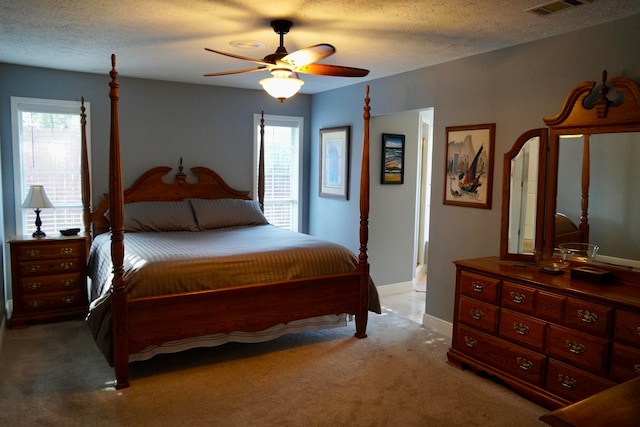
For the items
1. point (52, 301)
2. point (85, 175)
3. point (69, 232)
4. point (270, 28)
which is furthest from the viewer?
point (85, 175)

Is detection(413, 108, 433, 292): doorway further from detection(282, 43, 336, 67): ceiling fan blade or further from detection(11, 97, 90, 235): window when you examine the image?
detection(11, 97, 90, 235): window

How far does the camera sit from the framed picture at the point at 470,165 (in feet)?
12.1

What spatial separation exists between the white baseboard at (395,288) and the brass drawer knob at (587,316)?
2892mm

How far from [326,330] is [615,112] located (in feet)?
8.98

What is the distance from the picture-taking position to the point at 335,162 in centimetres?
558

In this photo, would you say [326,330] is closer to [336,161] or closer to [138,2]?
[336,161]

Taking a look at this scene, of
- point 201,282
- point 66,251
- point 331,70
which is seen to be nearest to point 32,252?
point 66,251

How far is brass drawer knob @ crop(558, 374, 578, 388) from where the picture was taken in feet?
8.65

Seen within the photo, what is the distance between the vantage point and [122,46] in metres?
3.66

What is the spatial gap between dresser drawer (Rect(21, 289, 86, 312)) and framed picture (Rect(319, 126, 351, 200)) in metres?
2.92

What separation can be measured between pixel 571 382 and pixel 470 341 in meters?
0.75

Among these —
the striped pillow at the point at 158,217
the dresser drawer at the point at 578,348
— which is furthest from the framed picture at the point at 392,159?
the dresser drawer at the point at 578,348

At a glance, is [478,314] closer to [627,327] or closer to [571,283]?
[571,283]

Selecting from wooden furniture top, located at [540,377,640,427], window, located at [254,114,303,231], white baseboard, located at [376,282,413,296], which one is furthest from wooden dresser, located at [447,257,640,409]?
window, located at [254,114,303,231]
